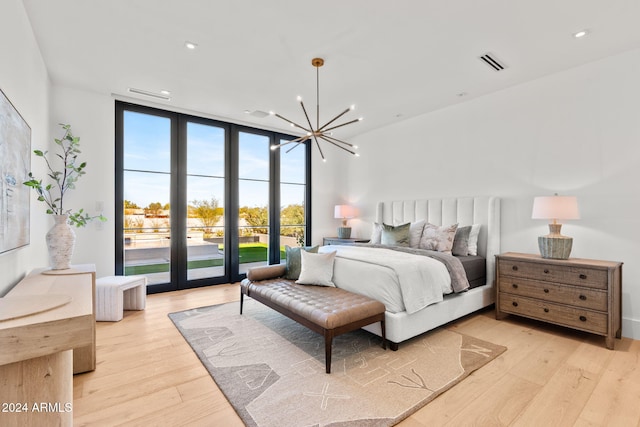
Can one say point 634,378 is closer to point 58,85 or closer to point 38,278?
point 38,278

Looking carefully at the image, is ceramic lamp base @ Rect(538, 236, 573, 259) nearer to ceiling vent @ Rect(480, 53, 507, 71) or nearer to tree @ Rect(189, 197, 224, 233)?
ceiling vent @ Rect(480, 53, 507, 71)

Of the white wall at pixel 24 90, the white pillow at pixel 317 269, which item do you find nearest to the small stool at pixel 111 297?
the white wall at pixel 24 90

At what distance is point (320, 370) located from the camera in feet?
7.39

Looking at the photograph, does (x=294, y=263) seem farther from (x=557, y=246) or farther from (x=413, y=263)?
(x=557, y=246)

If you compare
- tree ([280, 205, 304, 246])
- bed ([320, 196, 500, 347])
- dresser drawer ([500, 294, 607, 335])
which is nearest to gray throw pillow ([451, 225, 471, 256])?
bed ([320, 196, 500, 347])

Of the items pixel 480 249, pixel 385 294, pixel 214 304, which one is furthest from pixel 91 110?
pixel 480 249

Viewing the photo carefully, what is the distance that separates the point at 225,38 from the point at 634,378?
429 cm

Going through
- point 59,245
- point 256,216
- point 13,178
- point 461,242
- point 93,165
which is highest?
point 93,165

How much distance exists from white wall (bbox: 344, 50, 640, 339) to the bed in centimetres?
19

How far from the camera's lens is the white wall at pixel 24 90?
74.0 inches

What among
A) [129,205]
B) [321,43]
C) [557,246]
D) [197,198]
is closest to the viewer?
[321,43]

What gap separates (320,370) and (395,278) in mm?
993

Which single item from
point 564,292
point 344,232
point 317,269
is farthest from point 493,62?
point 344,232

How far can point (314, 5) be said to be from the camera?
232 cm
